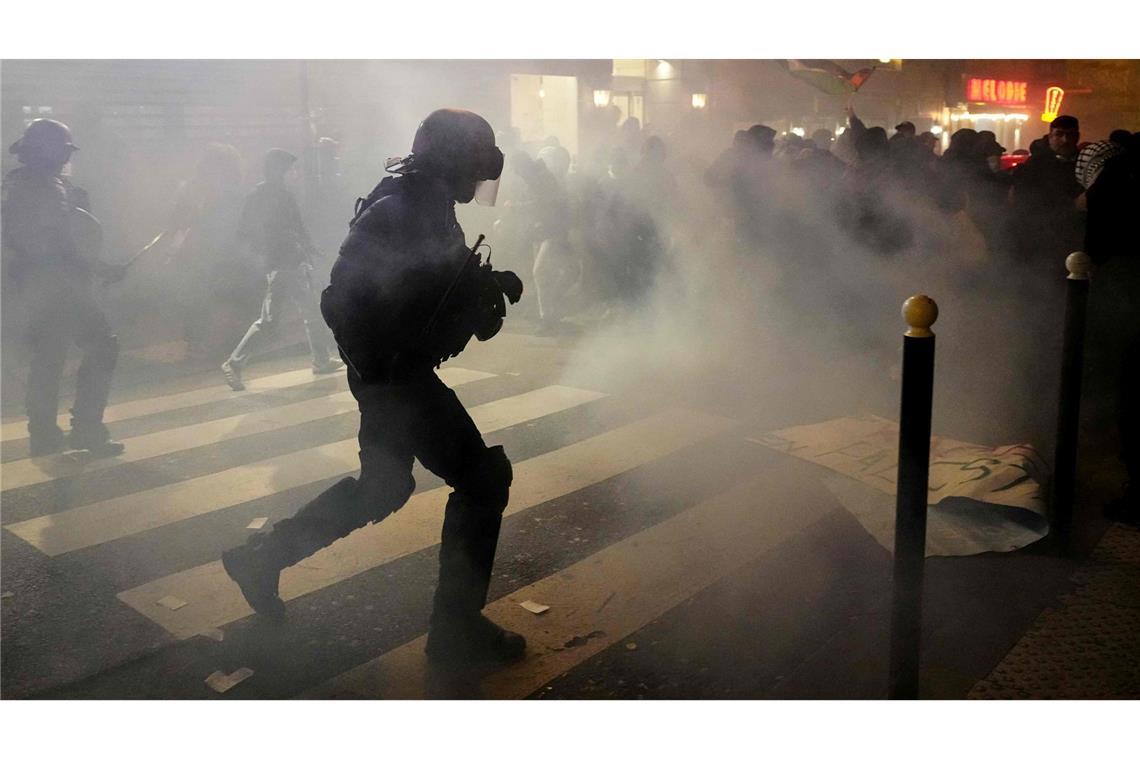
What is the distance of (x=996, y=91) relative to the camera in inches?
1164

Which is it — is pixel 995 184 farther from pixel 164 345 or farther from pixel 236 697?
pixel 164 345

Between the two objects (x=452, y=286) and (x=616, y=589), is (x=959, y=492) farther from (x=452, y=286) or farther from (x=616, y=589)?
(x=452, y=286)

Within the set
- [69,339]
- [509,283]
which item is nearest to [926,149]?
[509,283]

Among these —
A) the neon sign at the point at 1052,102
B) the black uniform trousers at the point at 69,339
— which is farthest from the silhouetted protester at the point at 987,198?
the neon sign at the point at 1052,102

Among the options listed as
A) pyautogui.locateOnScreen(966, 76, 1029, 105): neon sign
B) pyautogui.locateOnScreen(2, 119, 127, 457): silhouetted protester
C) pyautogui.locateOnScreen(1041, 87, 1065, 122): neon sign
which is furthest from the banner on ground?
pyautogui.locateOnScreen(966, 76, 1029, 105): neon sign

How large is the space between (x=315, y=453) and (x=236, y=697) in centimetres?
223

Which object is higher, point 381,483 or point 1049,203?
point 1049,203

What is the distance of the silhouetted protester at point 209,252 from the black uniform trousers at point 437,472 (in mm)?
4723

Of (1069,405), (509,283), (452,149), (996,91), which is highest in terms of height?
(996,91)

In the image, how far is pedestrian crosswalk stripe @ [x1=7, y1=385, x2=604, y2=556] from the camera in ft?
12.2

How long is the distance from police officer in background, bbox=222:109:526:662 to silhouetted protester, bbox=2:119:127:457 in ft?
7.77

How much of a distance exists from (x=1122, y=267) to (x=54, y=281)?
5098 mm

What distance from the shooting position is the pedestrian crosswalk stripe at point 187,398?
209 inches

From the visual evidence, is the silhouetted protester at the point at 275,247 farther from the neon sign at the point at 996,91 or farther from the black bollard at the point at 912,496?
the neon sign at the point at 996,91
